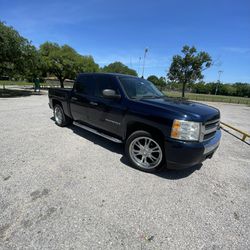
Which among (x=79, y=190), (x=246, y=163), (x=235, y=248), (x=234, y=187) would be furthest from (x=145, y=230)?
(x=246, y=163)

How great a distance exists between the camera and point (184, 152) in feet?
9.54

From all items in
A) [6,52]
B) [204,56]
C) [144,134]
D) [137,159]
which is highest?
[204,56]

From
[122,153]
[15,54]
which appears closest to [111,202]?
[122,153]

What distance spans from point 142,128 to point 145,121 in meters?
0.23

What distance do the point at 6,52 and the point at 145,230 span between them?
17373 mm

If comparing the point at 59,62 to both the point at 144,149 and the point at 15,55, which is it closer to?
the point at 15,55

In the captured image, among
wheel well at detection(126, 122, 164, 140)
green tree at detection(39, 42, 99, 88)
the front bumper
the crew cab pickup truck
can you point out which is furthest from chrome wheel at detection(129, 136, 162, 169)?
green tree at detection(39, 42, 99, 88)

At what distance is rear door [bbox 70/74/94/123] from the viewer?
4703 millimetres

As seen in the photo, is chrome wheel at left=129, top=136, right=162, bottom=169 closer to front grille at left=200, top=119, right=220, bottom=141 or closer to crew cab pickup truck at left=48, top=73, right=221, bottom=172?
crew cab pickup truck at left=48, top=73, right=221, bottom=172

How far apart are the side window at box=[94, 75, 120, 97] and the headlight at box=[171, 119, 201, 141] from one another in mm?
1632

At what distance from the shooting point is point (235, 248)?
79.5 inches

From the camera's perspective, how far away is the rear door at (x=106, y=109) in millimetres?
3859

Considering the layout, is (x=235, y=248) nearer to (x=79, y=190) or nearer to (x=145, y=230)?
(x=145, y=230)

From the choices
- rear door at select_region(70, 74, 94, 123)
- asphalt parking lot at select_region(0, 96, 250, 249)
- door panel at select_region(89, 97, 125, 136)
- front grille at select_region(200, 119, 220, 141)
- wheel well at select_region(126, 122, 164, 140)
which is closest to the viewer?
asphalt parking lot at select_region(0, 96, 250, 249)
